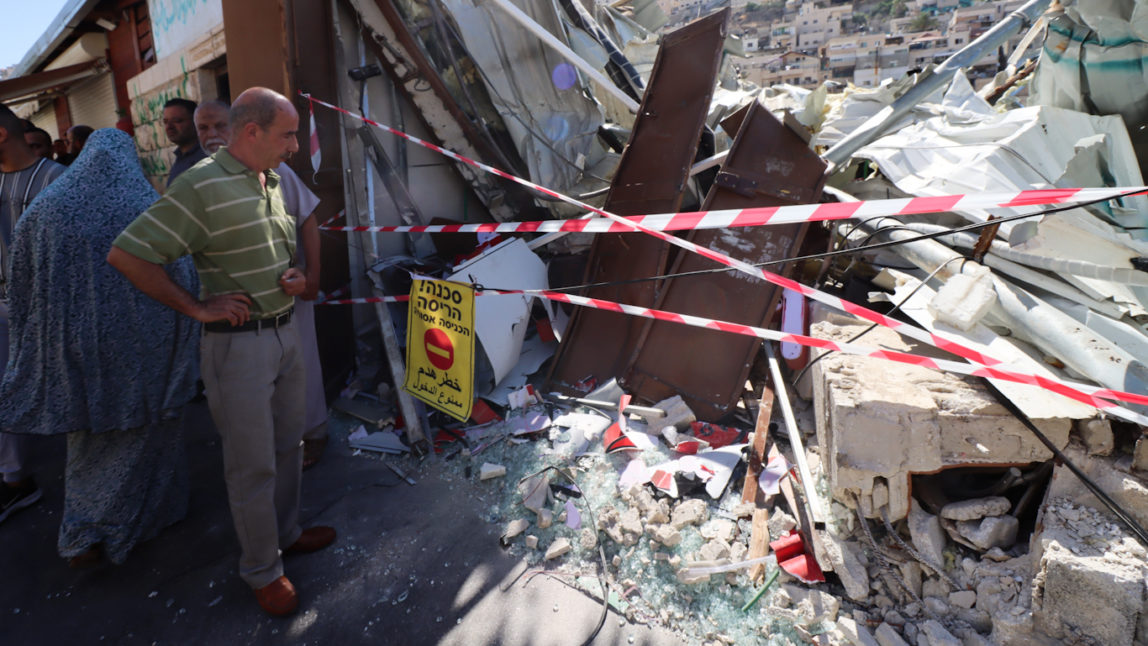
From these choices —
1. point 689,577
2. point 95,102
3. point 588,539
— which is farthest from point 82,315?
point 95,102

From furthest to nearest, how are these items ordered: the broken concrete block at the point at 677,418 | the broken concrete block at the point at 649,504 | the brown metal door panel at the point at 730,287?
the brown metal door panel at the point at 730,287, the broken concrete block at the point at 677,418, the broken concrete block at the point at 649,504

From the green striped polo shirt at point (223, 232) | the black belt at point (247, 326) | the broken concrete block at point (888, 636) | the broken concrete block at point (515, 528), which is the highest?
the green striped polo shirt at point (223, 232)

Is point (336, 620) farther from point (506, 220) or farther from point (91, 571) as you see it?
point (506, 220)

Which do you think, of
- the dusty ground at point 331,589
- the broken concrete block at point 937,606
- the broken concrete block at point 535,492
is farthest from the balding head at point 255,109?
the broken concrete block at point 937,606

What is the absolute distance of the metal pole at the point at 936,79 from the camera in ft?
14.5

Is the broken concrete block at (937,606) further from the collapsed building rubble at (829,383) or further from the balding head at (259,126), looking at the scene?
the balding head at (259,126)

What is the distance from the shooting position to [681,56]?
407 centimetres

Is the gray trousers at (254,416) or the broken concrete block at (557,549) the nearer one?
the gray trousers at (254,416)

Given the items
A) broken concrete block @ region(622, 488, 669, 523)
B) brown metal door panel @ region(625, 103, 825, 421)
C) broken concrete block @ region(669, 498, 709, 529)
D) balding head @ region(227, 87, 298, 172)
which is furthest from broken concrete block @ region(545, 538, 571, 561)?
balding head @ region(227, 87, 298, 172)

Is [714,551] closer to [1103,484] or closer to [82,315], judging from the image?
[1103,484]

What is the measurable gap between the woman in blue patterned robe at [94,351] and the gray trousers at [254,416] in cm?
71

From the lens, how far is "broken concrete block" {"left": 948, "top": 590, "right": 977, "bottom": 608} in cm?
Result: 215

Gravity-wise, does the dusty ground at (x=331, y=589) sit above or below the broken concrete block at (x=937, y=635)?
below

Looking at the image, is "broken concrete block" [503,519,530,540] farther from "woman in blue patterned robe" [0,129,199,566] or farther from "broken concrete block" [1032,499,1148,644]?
"broken concrete block" [1032,499,1148,644]
